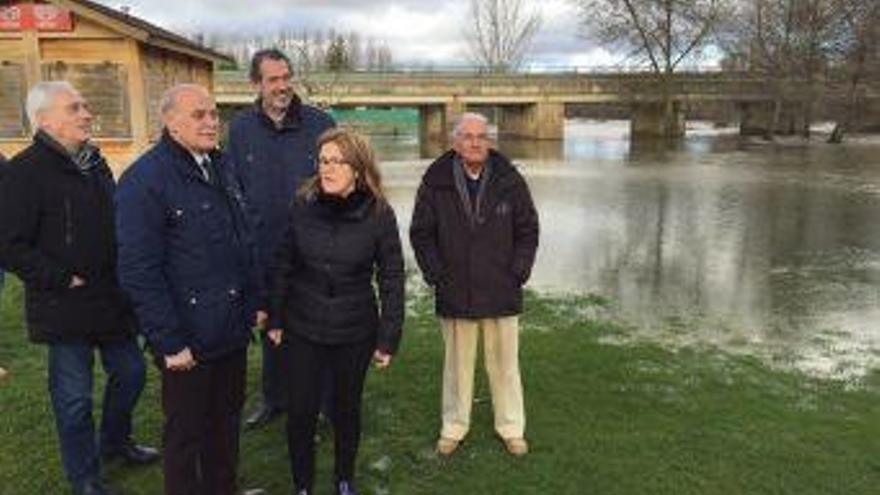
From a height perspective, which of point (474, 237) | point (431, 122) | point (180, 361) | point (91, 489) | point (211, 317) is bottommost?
point (91, 489)

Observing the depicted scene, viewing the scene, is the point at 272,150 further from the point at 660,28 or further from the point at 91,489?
the point at 660,28

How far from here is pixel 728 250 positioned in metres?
15.4

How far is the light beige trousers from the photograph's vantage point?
6.02m

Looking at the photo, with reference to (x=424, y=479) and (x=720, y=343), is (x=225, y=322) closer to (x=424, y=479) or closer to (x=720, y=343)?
(x=424, y=479)

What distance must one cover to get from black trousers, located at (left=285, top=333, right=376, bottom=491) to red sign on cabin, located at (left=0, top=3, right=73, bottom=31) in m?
13.6

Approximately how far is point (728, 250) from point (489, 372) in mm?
10150

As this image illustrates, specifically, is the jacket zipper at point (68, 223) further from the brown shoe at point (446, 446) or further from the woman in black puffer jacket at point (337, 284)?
the brown shoe at point (446, 446)

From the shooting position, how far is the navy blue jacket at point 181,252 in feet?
14.5

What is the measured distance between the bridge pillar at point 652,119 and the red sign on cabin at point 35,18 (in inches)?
1707

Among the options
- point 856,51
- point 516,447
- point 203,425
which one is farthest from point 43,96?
point 856,51

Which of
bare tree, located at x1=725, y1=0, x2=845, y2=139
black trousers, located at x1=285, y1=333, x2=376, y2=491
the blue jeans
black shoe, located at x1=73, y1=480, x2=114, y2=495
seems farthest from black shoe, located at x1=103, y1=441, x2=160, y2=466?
bare tree, located at x1=725, y1=0, x2=845, y2=139

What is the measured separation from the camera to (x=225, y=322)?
4.70 metres

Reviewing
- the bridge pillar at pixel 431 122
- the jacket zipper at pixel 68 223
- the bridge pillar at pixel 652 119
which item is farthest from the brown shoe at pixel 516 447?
the bridge pillar at pixel 652 119

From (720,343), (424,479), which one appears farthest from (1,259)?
(720,343)
